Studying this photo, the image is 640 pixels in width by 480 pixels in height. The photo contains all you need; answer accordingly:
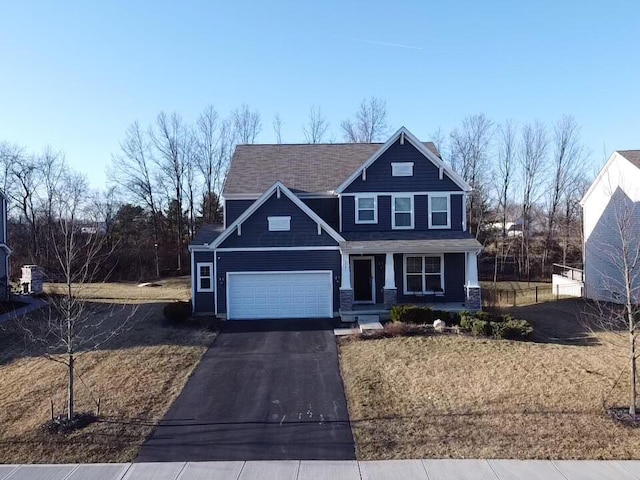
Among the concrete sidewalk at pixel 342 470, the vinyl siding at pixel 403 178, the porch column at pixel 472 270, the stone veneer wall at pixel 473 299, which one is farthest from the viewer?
the vinyl siding at pixel 403 178

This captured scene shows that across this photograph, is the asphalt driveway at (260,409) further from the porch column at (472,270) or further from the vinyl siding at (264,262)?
the porch column at (472,270)

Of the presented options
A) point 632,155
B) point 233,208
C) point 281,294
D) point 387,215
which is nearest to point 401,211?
point 387,215

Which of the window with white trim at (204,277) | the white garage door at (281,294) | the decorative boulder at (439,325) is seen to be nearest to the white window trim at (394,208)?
the white garage door at (281,294)

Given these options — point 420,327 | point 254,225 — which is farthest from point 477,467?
point 254,225

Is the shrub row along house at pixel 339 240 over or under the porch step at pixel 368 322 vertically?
over

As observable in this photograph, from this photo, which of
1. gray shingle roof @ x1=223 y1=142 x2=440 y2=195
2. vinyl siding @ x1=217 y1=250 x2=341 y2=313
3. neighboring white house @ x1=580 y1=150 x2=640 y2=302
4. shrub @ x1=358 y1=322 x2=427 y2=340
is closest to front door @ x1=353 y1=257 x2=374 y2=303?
vinyl siding @ x1=217 y1=250 x2=341 y2=313
